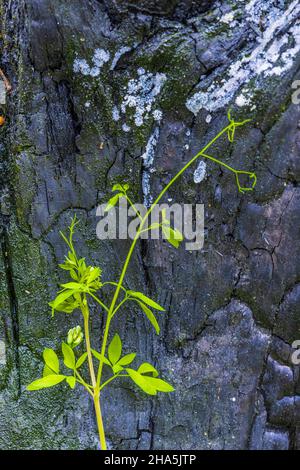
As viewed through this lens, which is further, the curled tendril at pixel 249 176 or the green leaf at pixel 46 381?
the curled tendril at pixel 249 176

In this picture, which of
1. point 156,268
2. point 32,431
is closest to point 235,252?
point 156,268

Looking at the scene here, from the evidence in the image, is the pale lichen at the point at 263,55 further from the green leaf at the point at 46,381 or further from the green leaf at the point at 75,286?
the green leaf at the point at 46,381

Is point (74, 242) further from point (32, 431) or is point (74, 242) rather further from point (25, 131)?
point (32, 431)

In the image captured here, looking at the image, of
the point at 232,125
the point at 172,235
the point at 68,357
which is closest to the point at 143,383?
the point at 68,357

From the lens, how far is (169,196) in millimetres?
1355

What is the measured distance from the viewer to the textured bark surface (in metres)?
1.29

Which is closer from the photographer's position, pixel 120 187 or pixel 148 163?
pixel 120 187

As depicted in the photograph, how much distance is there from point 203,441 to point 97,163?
0.72m

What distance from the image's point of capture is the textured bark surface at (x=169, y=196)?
1288 millimetres

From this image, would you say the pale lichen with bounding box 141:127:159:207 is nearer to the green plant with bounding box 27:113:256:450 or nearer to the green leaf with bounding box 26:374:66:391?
the green plant with bounding box 27:113:256:450

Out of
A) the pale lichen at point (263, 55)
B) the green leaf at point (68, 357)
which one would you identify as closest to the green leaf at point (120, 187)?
the pale lichen at point (263, 55)

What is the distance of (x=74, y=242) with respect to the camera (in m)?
1.41

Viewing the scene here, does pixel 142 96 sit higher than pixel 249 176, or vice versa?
pixel 142 96

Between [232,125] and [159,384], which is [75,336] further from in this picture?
[232,125]
